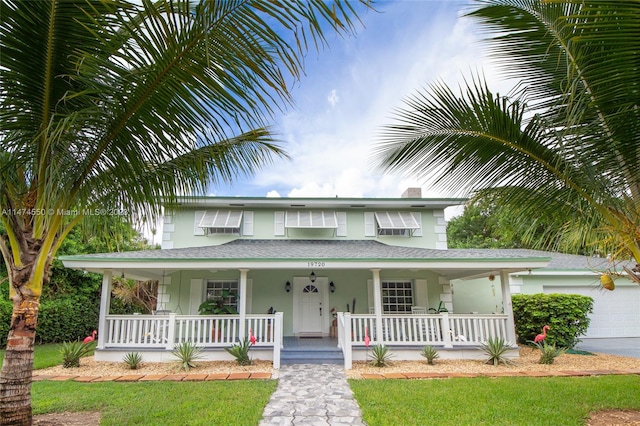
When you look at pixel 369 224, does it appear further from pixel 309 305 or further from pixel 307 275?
pixel 309 305

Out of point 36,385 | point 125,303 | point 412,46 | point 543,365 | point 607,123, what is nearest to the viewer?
point 607,123

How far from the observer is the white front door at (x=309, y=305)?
12.4 metres

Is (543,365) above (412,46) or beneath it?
beneath

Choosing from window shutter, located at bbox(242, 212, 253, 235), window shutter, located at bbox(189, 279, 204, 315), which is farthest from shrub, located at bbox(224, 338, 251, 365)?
window shutter, located at bbox(242, 212, 253, 235)

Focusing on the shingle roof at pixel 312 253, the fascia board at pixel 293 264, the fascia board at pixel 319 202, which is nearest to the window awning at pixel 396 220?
the fascia board at pixel 319 202

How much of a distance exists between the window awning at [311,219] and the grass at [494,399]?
262 inches

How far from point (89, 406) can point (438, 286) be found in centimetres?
1086

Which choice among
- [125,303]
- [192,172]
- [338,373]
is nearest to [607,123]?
[192,172]

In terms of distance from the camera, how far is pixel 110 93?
293 cm

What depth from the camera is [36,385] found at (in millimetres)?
6895

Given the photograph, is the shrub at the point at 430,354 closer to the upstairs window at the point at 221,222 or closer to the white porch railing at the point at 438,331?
the white porch railing at the point at 438,331

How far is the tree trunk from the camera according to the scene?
3.60 metres

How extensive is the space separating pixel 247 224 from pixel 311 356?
5.96 metres

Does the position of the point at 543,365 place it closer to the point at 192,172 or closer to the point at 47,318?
the point at 192,172
